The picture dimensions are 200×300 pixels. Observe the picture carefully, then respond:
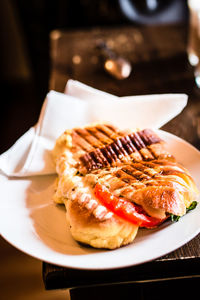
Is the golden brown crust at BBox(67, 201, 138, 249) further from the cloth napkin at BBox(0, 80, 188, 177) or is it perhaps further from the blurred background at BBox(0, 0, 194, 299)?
the blurred background at BBox(0, 0, 194, 299)

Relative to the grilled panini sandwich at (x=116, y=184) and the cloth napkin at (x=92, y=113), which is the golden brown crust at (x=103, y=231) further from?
the cloth napkin at (x=92, y=113)

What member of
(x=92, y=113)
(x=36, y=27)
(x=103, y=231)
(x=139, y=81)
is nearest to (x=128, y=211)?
(x=103, y=231)

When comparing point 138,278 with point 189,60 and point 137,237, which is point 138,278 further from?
point 189,60

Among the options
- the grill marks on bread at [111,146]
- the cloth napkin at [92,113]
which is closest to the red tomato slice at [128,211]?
the grill marks on bread at [111,146]

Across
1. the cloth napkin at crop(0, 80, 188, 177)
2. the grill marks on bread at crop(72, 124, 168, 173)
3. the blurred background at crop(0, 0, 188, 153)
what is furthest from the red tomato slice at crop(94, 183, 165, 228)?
the blurred background at crop(0, 0, 188, 153)

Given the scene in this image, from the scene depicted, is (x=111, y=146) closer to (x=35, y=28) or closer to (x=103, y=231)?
(x=103, y=231)
